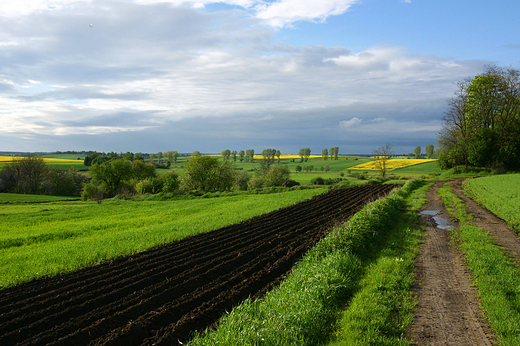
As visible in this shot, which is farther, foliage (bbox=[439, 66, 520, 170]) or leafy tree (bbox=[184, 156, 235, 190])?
leafy tree (bbox=[184, 156, 235, 190])

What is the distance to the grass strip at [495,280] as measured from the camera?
5.18 meters

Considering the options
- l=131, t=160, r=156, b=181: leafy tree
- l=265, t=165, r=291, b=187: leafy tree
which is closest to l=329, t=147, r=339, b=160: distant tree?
l=265, t=165, r=291, b=187: leafy tree

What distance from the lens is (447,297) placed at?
6562mm

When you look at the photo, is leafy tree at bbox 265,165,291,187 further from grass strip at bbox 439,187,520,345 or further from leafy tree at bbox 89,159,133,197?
grass strip at bbox 439,187,520,345

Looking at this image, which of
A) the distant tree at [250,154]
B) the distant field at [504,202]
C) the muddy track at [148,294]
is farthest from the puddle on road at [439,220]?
the distant tree at [250,154]

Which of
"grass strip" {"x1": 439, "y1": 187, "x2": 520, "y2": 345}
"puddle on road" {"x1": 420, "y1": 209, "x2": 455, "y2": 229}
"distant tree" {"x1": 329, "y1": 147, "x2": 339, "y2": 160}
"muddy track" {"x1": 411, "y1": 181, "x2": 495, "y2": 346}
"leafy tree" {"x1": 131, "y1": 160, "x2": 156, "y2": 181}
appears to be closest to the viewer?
"muddy track" {"x1": 411, "y1": 181, "x2": 495, "y2": 346}

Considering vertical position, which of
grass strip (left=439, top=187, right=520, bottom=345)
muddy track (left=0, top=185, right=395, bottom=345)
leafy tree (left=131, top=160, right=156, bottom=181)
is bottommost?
muddy track (left=0, top=185, right=395, bottom=345)

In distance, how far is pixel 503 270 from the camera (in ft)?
25.6

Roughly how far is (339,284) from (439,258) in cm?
442

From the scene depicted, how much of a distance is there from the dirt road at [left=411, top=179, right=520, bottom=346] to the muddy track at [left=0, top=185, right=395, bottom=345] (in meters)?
3.59

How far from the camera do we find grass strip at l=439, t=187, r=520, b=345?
518 cm

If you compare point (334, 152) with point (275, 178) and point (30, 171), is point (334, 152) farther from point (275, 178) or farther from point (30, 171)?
point (30, 171)

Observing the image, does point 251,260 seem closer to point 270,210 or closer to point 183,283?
point 183,283

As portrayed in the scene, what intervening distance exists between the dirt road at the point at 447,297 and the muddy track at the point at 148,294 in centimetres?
359
